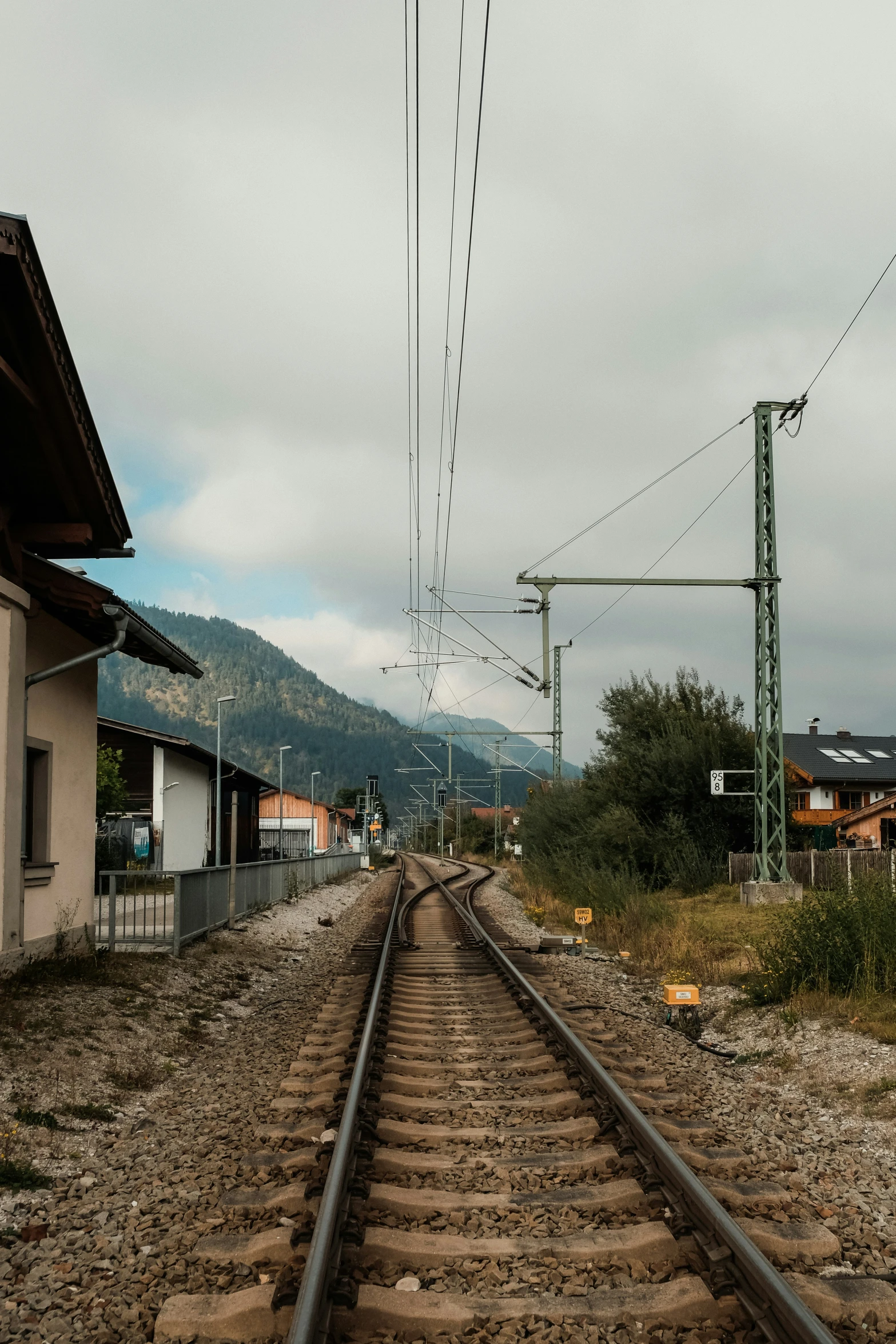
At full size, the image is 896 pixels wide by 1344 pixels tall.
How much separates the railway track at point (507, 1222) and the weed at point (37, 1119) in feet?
4.74

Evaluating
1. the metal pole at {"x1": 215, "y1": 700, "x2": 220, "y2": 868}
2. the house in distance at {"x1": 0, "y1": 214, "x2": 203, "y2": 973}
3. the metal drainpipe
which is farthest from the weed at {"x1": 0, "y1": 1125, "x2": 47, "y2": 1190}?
the metal pole at {"x1": 215, "y1": 700, "x2": 220, "y2": 868}

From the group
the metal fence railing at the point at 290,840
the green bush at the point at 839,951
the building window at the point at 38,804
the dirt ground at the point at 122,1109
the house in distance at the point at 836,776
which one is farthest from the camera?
the metal fence railing at the point at 290,840

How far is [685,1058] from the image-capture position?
8523mm

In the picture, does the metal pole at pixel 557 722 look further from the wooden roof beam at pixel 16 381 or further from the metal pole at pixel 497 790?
the wooden roof beam at pixel 16 381

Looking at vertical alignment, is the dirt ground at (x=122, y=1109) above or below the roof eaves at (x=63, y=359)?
below

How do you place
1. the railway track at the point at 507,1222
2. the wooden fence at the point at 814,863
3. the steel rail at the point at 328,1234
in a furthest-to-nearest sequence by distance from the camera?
the wooden fence at the point at 814,863, the railway track at the point at 507,1222, the steel rail at the point at 328,1234

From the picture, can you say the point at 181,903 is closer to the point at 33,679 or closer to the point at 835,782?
the point at 33,679

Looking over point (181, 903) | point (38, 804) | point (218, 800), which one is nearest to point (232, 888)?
point (181, 903)

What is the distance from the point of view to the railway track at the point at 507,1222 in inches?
146

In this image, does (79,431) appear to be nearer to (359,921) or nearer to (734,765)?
(359,921)

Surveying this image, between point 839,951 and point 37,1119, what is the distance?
729 centimetres

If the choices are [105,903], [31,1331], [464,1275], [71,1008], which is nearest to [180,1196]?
[31,1331]

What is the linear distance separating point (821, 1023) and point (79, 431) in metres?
9.22

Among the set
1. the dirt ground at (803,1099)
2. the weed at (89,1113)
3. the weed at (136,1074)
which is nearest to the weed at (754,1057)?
the dirt ground at (803,1099)
